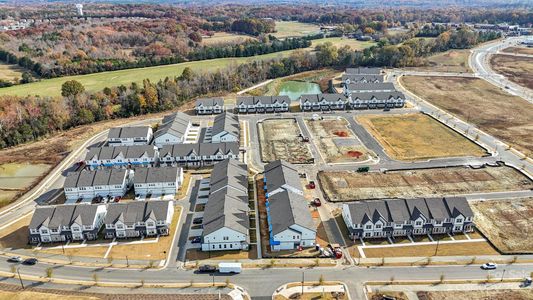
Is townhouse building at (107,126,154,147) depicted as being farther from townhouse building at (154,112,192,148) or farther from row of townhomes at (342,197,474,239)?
row of townhomes at (342,197,474,239)

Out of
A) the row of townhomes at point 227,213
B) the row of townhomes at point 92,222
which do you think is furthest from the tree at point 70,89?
the row of townhomes at point 227,213

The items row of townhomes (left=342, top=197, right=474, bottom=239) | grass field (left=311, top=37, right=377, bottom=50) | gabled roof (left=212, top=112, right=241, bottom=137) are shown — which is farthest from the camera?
grass field (left=311, top=37, right=377, bottom=50)

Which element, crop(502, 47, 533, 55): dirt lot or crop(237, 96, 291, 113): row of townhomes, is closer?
crop(237, 96, 291, 113): row of townhomes

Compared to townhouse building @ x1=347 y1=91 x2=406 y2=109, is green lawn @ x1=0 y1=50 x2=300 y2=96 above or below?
above

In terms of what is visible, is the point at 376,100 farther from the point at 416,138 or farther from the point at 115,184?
the point at 115,184

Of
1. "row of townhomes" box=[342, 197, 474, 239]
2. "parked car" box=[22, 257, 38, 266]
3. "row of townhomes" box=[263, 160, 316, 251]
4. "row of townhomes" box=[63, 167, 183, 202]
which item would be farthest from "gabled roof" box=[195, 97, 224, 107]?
"parked car" box=[22, 257, 38, 266]

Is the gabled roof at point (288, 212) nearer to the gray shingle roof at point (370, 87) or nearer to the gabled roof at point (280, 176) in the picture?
the gabled roof at point (280, 176)

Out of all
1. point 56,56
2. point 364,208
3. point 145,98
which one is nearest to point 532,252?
point 364,208
